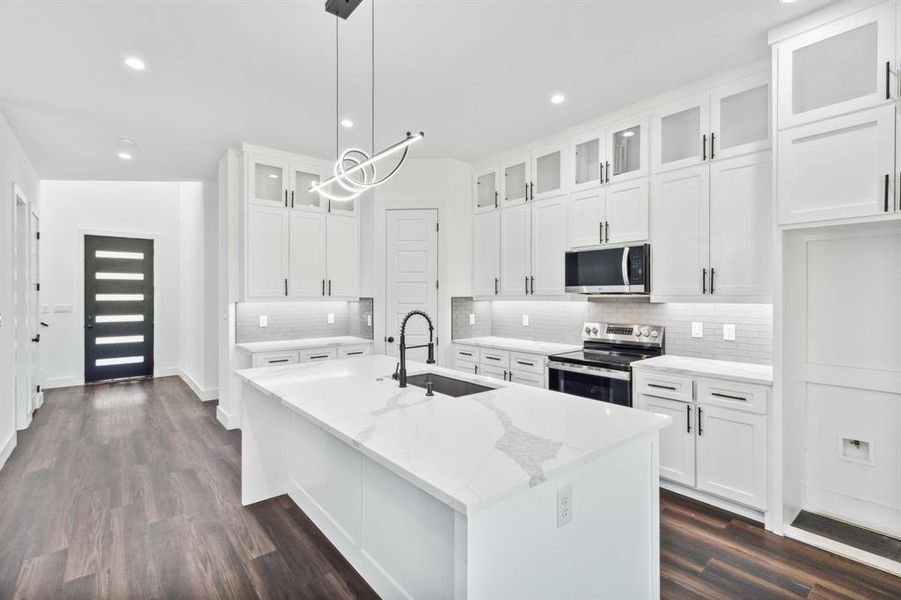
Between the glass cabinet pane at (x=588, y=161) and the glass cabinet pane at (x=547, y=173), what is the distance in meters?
0.24

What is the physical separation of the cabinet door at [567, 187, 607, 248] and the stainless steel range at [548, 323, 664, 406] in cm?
78

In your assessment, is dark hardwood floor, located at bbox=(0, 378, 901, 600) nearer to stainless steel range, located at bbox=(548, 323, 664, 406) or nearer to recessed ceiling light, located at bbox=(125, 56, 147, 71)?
stainless steel range, located at bbox=(548, 323, 664, 406)

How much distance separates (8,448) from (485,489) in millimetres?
4666

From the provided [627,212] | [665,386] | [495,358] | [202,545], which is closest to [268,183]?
[495,358]

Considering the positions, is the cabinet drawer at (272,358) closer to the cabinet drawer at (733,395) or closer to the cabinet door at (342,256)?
the cabinet door at (342,256)

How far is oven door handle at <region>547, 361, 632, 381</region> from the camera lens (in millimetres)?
3217

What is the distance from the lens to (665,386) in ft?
9.89

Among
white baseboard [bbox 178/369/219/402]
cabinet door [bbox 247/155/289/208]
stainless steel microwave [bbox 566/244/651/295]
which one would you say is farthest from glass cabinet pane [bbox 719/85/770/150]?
white baseboard [bbox 178/369/219/402]

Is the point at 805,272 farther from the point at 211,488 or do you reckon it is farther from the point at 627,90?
the point at 211,488

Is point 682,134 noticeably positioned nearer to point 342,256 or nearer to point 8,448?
point 342,256

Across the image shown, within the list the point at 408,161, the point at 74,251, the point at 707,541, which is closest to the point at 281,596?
the point at 707,541

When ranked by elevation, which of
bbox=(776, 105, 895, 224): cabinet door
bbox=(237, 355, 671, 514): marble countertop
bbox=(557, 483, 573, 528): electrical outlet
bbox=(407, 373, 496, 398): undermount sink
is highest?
bbox=(776, 105, 895, 224): cabinet door

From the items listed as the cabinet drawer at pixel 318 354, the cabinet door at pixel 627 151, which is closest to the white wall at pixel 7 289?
the cabinet drawer at pixel 318 354

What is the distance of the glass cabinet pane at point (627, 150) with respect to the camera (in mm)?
3463
